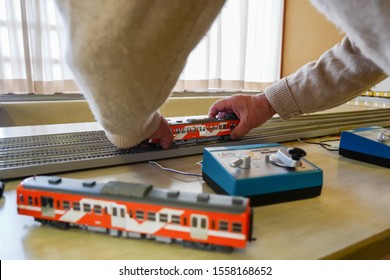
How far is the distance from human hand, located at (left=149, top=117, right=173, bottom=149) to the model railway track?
2 centimetres

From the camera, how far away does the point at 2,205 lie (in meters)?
0.43

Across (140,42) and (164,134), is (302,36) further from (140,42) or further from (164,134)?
(140,42)

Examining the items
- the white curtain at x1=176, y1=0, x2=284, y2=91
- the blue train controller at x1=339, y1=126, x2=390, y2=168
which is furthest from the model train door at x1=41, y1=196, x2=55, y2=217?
the white curtain at x1=176, y1=0, x2=284, y2=91

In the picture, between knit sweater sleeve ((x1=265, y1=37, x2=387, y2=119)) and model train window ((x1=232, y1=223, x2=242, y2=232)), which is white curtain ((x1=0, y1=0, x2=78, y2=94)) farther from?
model train window ((x1=232, y1=223, x2=242, y2=232))

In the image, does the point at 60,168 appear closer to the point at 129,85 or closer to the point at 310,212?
the point at 129,85

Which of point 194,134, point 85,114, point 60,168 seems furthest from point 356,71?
point 85,114

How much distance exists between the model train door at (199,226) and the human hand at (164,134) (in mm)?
325

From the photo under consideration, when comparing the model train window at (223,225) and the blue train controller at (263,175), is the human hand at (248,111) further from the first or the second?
the model train window at (223,225)

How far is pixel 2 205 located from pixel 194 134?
399 mm

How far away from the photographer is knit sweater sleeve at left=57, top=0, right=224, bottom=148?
1.02 feet

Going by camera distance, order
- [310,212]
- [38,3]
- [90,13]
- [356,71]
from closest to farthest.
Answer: [90,13]
[310,212]
[356,71]
[38,3]

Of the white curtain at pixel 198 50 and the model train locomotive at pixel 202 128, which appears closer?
the model train locomotive at pixel 202 128

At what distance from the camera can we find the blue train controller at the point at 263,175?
0.43 metres

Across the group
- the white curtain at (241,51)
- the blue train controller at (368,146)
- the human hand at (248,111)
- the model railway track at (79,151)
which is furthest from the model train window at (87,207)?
the white curtain at (241,51)
